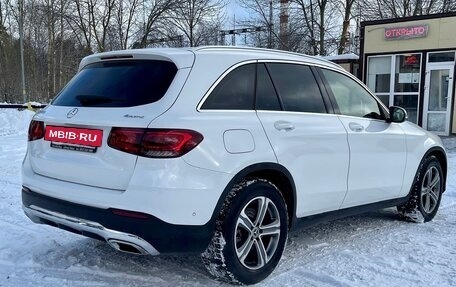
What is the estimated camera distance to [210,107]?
3.37 meters

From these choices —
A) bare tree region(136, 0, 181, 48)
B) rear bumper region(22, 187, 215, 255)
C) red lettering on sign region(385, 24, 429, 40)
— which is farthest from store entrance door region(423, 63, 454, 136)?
bare tree region(136, 0, 181, 48)

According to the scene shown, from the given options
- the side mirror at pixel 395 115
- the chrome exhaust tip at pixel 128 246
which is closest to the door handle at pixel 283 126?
the chrome exhaust tip at pixel 128 246

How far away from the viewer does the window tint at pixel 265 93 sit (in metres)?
3.75

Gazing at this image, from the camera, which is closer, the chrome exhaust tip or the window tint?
the chrome exhaust tip

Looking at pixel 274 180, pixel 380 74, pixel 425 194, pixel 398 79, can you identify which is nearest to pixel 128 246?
pixel 274 180

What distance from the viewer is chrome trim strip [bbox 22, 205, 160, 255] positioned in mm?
3090

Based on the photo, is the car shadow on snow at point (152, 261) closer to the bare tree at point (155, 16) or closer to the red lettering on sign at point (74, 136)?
the red lettering on sign at point (74, 136)

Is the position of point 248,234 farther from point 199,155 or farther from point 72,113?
point 72,113

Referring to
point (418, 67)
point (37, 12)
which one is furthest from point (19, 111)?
point (37, 12)

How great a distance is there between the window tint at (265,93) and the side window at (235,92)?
0.21ft

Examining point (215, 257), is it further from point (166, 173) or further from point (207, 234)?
point (166, 173)

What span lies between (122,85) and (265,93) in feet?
3.66

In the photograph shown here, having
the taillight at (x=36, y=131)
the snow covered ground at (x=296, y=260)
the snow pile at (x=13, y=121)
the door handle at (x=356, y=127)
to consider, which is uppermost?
the taillight at (x=36, y=131)

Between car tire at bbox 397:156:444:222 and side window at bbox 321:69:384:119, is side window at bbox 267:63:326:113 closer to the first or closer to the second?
side window at bbox 321:69:384:119
